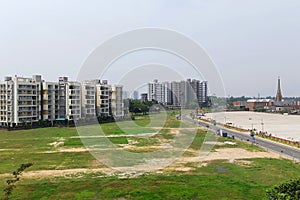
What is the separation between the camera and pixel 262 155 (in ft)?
56.2

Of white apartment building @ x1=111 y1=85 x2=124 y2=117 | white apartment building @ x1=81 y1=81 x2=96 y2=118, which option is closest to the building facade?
white apartment building @ x1=111 y1=85 x2=124 y2=117

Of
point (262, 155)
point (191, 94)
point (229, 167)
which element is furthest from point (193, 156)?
point (191, 94)

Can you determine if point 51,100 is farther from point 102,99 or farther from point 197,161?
point 197,161

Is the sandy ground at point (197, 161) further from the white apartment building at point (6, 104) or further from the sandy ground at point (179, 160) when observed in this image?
the white apartment building at point (6, 104)

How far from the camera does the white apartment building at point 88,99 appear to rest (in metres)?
38.8

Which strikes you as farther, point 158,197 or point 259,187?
point 259,187

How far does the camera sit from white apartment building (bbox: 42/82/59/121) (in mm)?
35094

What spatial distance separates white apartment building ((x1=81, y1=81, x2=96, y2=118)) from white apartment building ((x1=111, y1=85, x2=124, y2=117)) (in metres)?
4.67

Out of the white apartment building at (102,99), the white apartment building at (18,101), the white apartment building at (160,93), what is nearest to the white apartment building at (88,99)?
the white apartment building at (102,99)

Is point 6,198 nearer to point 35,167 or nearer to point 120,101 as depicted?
point 35,167

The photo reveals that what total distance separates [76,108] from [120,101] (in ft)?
33.4

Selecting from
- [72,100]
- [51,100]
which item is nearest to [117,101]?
[72,100]

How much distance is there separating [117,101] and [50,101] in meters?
12.4

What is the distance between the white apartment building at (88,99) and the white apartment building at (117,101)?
15.3 feet
